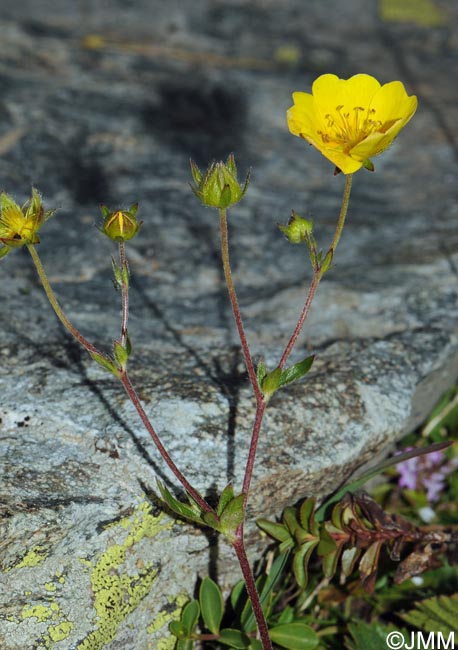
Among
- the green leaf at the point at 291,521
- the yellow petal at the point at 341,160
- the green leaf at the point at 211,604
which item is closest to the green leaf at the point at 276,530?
the green leaf at the point at 291,521

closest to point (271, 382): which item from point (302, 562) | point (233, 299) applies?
point (233, 299)

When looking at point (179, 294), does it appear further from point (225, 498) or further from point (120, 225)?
point (225, 498)

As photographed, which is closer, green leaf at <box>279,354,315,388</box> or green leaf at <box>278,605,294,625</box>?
green leaf at <box>279,354,315,388</box>

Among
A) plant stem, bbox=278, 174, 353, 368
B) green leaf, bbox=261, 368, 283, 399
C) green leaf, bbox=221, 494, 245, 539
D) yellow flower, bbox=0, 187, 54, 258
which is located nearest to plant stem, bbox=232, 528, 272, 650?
green leaf, bbox=221, 494, 245, 539

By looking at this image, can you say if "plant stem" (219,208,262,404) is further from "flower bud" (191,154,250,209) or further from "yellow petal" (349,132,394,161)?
"yellow petal" (349,132,394,161)

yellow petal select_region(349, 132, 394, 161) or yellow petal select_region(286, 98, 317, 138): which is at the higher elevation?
yellow petal select_region(286, 98, 317, 138)

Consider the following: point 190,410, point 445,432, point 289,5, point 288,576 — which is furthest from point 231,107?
point 288,576
